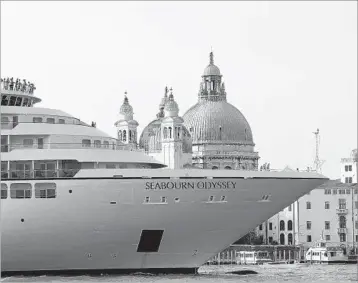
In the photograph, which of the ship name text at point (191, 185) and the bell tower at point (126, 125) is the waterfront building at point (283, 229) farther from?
the ship name text at point (191, 185)

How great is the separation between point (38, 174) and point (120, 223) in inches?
152

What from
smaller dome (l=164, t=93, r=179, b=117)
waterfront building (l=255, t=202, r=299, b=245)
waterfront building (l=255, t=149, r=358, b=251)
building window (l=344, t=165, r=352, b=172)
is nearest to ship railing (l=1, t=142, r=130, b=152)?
smaller dome (l=164, t=93, r=179, b=117)

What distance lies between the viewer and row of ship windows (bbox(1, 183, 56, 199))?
45787mm

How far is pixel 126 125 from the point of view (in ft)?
414

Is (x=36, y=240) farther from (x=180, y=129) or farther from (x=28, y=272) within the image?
(x=180, y=129)

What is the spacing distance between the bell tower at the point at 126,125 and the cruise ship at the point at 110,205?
250 feet

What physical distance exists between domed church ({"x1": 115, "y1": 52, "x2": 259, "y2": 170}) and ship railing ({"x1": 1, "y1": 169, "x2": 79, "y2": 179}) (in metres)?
78.2

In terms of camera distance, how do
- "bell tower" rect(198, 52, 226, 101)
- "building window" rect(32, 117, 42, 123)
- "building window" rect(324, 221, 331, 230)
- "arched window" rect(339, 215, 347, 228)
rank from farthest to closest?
"bell tower" rect(198, 52, 226, 101) → "building window" rect(324, 221, 331, 230) → "arched window" rect(339, 215, 347, 228) → "building window" rect(32, 117, 42, 123)

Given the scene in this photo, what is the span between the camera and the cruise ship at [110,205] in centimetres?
4575

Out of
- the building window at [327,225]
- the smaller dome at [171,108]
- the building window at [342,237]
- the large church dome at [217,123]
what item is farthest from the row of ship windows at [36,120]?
the large church dome at [217,123]

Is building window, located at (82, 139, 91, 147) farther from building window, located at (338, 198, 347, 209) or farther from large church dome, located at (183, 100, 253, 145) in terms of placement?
large church dome, located at (183, 100, 253, 145)

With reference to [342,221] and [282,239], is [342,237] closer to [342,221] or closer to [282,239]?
[342,221]

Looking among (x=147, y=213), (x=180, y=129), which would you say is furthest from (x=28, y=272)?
(x=180, y=129)

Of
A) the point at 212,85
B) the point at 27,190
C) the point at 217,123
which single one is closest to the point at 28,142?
the point at 27,190
